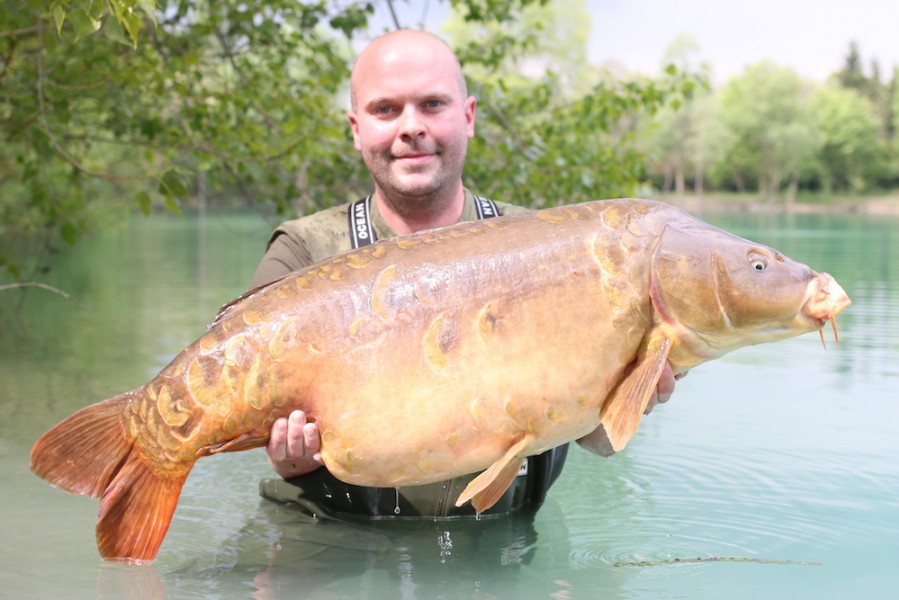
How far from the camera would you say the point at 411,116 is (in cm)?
412

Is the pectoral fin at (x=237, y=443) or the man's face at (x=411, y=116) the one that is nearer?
the pectoral fin at (x=237, y=443)

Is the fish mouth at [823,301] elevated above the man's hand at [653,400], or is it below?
above

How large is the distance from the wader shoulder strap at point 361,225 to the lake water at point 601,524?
3.96ft

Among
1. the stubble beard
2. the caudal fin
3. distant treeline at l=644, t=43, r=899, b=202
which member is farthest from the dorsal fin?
distant treeline at l=644, t=43, r=899, b=202

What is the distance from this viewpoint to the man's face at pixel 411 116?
412cm

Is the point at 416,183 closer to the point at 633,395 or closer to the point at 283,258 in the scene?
the point at 283,258

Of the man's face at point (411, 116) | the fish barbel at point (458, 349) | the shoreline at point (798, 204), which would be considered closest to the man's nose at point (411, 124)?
the man's face at point (411, 116)

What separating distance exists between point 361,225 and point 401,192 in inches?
11.6

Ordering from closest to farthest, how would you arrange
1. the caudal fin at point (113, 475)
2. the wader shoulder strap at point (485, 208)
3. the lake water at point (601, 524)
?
the caudal fin at point (113, 475)
the lake water at point (601, 524)
the wader shoulder strap at point (485, 208)

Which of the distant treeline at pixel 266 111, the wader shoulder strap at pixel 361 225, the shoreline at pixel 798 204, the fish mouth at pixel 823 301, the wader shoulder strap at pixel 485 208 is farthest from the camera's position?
the shoreline at pixel 798 204

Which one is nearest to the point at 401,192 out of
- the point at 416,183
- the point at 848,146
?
the point at 416,183

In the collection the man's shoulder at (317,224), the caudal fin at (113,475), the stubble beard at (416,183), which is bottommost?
the caudal fin at (113,475)

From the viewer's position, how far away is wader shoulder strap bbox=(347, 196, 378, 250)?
4.39m

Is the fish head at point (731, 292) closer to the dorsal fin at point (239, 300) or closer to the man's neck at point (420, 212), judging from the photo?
the dorsal fin at point (239, 300)
